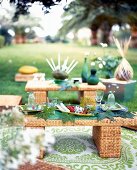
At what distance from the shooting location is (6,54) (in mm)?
10281

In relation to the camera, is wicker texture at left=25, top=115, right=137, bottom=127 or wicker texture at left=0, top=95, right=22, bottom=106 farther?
wicker texture at left=0, top=95, right=22, bottom=106

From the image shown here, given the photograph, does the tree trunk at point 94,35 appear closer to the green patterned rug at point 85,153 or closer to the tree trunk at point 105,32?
the tree trunk at point 105,32

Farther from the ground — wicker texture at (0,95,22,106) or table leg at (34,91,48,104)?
table leg at (34,91,48,104)

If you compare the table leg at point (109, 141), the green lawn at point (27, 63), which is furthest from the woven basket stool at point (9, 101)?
the table leg at point (109, 141)

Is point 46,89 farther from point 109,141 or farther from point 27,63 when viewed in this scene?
point 27,63

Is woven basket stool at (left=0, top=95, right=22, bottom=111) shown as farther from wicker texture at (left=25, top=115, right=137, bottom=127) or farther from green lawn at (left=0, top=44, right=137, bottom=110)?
wicker texture at (left=25, top=115, right=137, bottom=127)

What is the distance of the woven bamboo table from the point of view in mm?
3139

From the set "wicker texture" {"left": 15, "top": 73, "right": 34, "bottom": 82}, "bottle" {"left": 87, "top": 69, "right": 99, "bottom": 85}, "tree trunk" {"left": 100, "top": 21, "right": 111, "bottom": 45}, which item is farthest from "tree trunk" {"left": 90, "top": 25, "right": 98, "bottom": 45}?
"bottle" {"left": 87, "top": 69, "right": 99, "bottom": 85}

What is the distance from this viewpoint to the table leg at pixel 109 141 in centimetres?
Result: 320

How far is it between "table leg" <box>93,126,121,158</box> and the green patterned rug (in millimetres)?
56

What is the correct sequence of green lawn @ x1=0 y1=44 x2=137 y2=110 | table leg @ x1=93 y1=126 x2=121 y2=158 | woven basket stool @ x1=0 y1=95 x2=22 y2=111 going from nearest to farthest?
table leg @ x1=93 y1=126 x2=121 y2=158
woven basket stool @ x1=0 y1=95 x2=22 y2=111
green lawn @ x1=0 y1=44 x2=137 y2=110

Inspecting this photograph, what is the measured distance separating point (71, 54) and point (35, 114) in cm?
744

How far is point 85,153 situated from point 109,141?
30cm

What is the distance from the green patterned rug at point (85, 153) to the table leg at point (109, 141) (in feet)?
0.18
